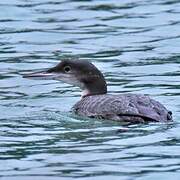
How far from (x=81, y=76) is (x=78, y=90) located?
1558 millimetres

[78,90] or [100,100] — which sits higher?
[100,100]

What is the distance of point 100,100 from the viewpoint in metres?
15.6

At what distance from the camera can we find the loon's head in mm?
16516

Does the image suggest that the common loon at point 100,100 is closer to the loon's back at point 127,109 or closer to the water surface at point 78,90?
the loon's back at point 127,109

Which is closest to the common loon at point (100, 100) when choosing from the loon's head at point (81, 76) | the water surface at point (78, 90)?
the loon's head at point (81, 76)

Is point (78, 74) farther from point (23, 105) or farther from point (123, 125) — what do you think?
point (123, 125)

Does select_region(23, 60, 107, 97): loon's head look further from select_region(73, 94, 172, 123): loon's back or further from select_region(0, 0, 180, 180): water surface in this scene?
select_region(73, 94, 172, 123): loon's back

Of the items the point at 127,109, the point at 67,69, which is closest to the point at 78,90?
the point at 67,69

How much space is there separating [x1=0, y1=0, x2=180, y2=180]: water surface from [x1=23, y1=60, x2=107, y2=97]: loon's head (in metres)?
0.33

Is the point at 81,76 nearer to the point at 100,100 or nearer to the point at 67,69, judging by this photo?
the point at 67,69

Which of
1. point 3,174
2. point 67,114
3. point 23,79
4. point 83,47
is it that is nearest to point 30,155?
point 3,174

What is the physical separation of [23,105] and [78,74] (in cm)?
82

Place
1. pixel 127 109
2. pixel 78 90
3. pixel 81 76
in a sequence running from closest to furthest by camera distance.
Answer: pixel 127 109, pixel 81 76, pixel 78 90

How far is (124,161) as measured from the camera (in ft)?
42.6
